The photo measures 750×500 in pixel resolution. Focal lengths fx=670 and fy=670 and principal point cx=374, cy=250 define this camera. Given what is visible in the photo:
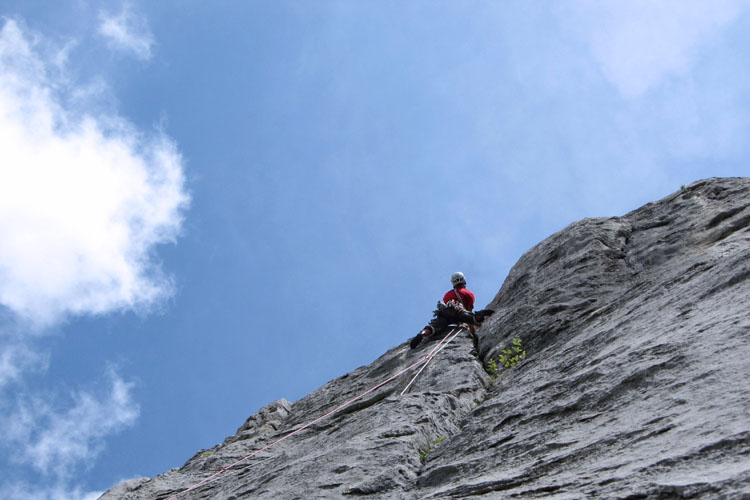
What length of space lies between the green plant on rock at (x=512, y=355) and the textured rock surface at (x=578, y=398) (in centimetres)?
16

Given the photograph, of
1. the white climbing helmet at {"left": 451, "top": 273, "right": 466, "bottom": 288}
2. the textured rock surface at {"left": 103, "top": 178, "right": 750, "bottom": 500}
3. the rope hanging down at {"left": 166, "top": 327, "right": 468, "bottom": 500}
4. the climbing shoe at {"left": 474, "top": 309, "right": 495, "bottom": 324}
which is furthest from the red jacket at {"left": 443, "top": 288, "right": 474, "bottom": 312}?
the rope hanging down at {"left": 166, "top": 327, "right": 468, "bottom": 500}

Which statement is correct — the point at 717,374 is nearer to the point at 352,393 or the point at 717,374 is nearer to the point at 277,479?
the point at 277,479

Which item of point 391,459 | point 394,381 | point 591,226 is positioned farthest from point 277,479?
point 591,226

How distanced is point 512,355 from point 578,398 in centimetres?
362

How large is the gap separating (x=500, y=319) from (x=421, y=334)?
1.81m

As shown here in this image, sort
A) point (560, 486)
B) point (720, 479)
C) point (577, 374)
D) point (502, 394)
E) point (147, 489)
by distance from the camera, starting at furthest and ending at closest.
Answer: point (147, 489) < point (502, 394) < point (577, 374) < point (560, 486) < point (720, 479)

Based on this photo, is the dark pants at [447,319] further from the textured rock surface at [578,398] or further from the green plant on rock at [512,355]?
the green plant on rock at [512,355]

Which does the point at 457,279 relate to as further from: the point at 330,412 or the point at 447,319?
the point at 330,412

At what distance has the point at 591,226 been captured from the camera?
12148 mm

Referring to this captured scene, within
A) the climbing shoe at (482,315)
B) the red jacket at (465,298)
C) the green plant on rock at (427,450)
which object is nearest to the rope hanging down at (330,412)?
the climbing shoe at (482,315)

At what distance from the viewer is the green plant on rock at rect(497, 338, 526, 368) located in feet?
30.8

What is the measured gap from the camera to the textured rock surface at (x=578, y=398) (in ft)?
14.8

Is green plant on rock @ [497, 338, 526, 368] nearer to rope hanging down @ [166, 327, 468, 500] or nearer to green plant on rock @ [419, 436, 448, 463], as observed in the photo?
rope hanging down @ [166, 327, 468, 500]

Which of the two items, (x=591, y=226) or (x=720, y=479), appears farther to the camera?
(x=591, y=226)
